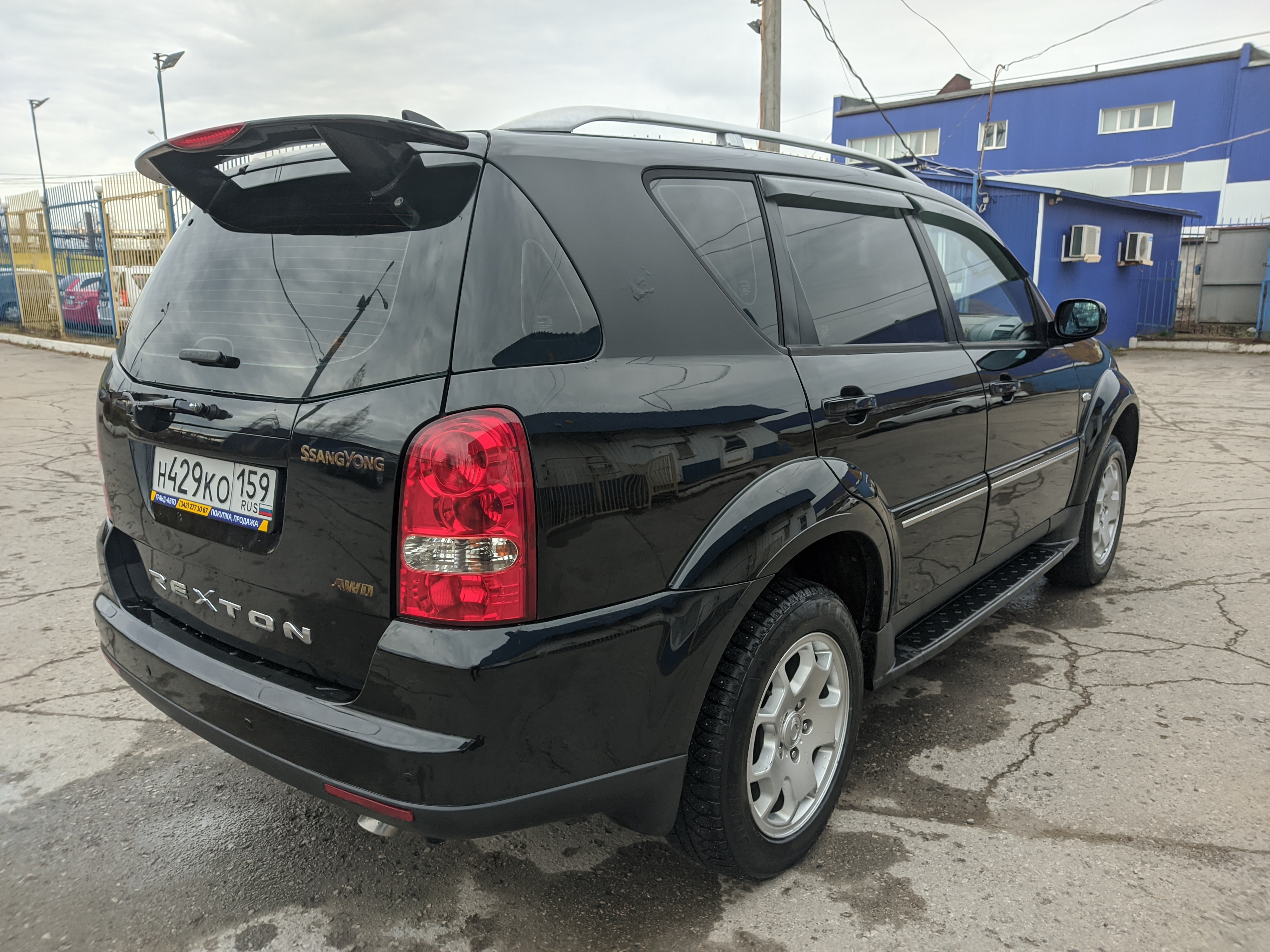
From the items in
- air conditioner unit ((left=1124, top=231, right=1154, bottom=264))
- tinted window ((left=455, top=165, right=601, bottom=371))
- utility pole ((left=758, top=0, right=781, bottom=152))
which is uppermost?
utility pole ((left=758, top=0, right=781, bottom=152))

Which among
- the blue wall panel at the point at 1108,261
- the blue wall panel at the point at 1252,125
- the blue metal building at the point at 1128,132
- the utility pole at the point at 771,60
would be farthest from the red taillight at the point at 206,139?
the blue wall panel at the point at 1252,125

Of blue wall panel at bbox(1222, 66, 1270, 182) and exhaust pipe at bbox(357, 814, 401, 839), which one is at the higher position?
blue wall panel at bbox(1222, 66, 1270, 182)

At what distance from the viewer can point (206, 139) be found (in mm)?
1987

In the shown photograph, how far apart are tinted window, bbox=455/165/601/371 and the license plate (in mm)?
527

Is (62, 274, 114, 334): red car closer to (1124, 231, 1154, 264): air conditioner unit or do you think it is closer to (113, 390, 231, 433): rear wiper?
(113, 390, 231, 433): rear wiper

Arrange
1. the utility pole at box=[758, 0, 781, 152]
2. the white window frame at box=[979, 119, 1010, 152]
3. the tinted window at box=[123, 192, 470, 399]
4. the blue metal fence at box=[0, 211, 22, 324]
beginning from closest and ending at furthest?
the tinted window at box=[123, 192, 470, 399] < the utility pole at box=[758, 0, 781, 152] < the blue metal fence at box=[0, 211, 22, 324] < the white window frame at box=[979, 119, 1010, 152]

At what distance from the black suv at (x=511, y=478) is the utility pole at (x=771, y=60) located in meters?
8.82

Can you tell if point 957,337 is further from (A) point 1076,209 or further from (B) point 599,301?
(A) point 1076,209

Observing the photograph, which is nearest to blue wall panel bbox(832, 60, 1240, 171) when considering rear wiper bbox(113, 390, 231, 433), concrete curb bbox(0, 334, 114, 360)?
concrete curb bbox(0, 334, 114, 360)

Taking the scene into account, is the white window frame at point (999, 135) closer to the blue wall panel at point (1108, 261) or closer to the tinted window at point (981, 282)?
the blue wall panel at point (1108, 261)

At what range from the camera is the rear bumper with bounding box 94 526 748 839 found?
63.9 inches

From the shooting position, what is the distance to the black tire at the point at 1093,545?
415cm

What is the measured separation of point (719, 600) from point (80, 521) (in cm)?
499

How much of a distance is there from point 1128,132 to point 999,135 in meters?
4.45
